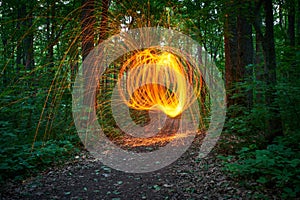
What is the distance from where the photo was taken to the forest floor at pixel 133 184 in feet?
12.8

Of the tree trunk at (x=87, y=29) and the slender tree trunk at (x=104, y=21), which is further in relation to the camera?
the slender tree trunk at (x=104, y=21)

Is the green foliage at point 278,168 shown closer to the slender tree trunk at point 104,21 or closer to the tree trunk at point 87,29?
the tree trunk at point 87,29

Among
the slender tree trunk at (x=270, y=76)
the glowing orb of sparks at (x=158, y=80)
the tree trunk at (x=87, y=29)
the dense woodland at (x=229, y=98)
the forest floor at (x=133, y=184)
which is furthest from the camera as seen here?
the glowing orb of sparks at (x=158, y=80)

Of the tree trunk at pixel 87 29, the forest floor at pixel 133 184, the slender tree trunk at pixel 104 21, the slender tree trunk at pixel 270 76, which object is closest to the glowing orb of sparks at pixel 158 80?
the slender tree trunk at pixel 104 21

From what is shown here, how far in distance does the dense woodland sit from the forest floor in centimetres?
30

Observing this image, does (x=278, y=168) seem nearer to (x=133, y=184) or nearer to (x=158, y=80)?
(x=133, y=184)

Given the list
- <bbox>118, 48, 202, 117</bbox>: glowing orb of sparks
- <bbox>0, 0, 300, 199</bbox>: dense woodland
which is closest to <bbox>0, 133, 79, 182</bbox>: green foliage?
<bbox>0, 0, 300, 199</bbox>: dense woodland

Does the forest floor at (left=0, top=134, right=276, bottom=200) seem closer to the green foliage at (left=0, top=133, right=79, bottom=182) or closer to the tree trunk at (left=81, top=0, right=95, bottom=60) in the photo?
the green foliage at (left=0, top=133, right=79, bottom=182)

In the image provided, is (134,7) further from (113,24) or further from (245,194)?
(245,194)

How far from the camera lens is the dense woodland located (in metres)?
4.05

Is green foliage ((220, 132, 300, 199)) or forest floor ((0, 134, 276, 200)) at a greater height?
green foliage ((220, 132, 300, 199))

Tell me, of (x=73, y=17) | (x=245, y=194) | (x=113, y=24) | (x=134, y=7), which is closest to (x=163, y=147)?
(x=245, y=194)

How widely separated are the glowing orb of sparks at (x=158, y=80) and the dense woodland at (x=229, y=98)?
74cm

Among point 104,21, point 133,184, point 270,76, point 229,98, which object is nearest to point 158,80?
point 104,21
